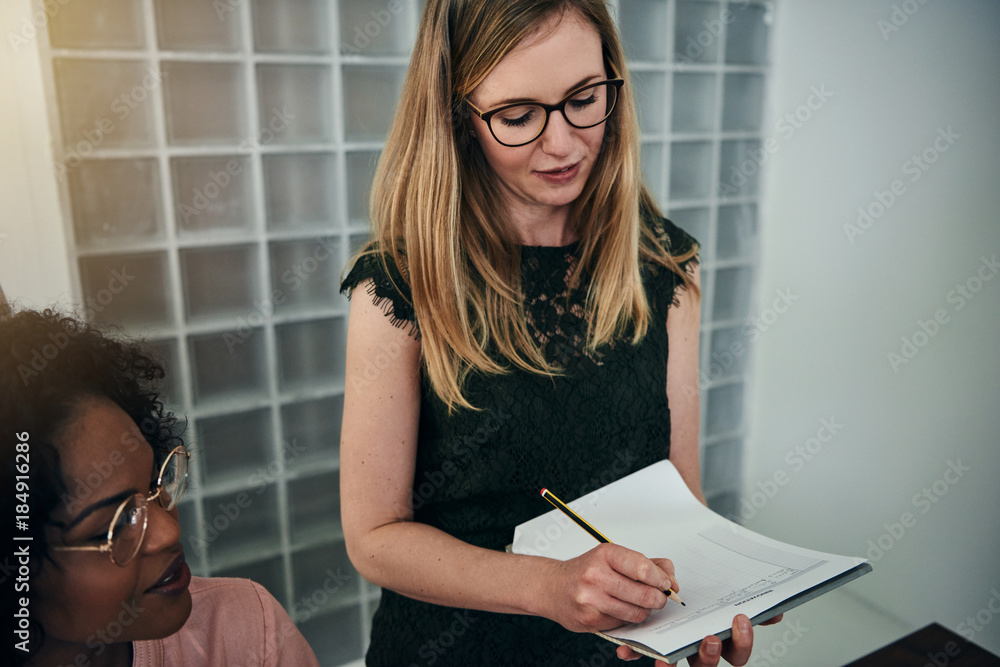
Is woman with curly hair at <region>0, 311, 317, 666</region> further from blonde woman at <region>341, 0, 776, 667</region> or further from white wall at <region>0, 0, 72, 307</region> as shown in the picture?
white wall at <region>0, 0, 72, 307</region>

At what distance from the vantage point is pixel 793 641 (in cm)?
222

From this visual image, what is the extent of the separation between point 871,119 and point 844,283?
0.50 m

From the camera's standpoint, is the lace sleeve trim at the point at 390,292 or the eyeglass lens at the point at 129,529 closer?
the eyeglass lens at the point at 129,529

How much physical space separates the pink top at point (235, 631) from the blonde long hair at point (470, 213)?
368 millimetres

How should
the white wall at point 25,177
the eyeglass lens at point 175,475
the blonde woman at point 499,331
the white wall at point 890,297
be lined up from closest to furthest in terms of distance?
the eyeglass lens at point 175,475 < the blonde woman at point 499,331 < the white wall at point 25,177 < the white wall at point 890,297

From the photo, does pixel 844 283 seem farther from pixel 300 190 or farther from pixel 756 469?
pixel 300 190

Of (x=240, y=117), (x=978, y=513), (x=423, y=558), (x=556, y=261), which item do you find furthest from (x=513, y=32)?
(x=978, y=513)

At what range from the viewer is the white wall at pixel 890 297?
6.07ft

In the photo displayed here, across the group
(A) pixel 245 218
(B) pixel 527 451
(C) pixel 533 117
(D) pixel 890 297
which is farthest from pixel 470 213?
(D) pixel 890 297

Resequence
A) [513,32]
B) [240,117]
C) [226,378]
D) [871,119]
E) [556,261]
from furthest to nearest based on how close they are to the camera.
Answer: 1. [871,119]
2. [226,378]
3. [240,117]
4. [556,261]
5. [513,32]

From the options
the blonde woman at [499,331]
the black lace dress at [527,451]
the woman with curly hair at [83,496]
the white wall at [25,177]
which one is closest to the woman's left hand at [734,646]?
the blonde woman at [499,331]

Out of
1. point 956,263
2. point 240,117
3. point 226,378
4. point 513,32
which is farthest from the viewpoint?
point 956,263

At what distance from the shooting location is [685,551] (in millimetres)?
935

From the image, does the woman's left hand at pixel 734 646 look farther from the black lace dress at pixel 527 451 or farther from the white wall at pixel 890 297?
the white wall at pixel 890 297
